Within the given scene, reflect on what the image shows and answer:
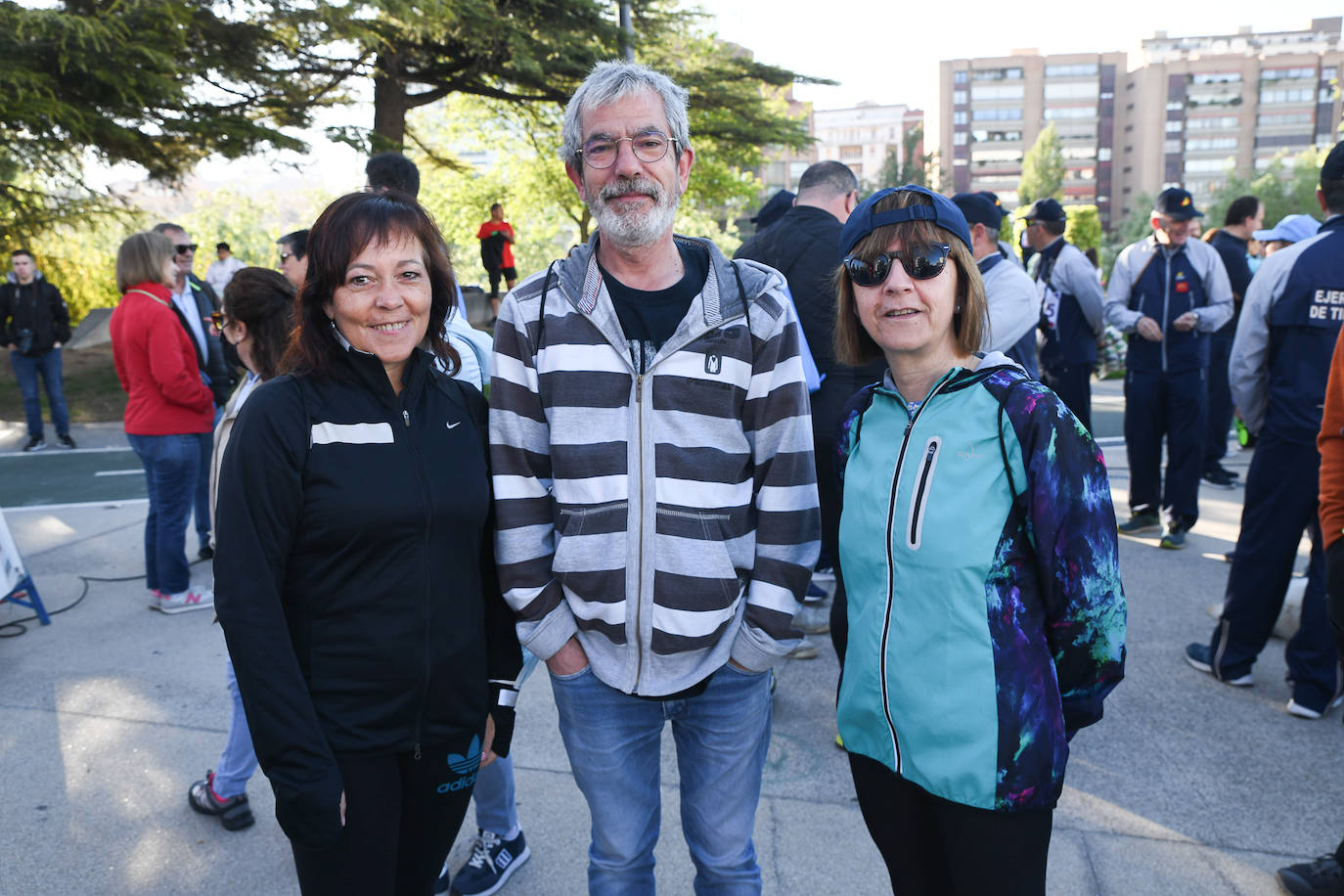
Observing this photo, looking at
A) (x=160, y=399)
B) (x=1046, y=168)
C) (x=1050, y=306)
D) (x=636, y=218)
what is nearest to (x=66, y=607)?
(x=160, y=399)

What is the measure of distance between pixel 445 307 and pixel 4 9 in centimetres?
1316

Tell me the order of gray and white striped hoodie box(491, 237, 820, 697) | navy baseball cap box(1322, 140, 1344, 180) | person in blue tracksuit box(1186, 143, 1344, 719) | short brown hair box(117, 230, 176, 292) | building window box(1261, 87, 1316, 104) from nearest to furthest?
gray and white striped hoodie box(491, 237, 820, 697) → navy baseball cap box(1322, 140, 1344, 180) → person in blue tracksuit box(1186, 143, 1344, 719) → short brown hair box(117, 230, 176, 292) → building window box(1261, 87, 1316, 104)

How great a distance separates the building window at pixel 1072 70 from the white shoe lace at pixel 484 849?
126481 millimetres

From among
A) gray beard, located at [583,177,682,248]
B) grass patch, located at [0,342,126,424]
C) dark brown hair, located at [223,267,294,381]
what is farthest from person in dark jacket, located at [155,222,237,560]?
grass patch, located at [0,342,126,424]

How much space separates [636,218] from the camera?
199cm

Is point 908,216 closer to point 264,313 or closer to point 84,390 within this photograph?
point 264,313

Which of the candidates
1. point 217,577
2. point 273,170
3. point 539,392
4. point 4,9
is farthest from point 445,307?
point 273,170

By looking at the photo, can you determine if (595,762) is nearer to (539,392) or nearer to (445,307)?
(539,392)

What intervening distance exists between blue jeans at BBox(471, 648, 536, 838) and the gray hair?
Answer: 168 centimetres

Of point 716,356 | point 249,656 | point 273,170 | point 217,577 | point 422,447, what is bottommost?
point 249,656

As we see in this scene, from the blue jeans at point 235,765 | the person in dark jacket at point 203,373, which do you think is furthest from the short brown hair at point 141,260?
the blue jeans at point 235,765

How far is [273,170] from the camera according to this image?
48.9 feet

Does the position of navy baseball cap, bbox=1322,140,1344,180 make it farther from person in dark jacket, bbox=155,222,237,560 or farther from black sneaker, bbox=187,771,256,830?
person in dark jacket, bbox=155,222,237,560

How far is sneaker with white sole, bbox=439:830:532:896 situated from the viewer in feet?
9.22
